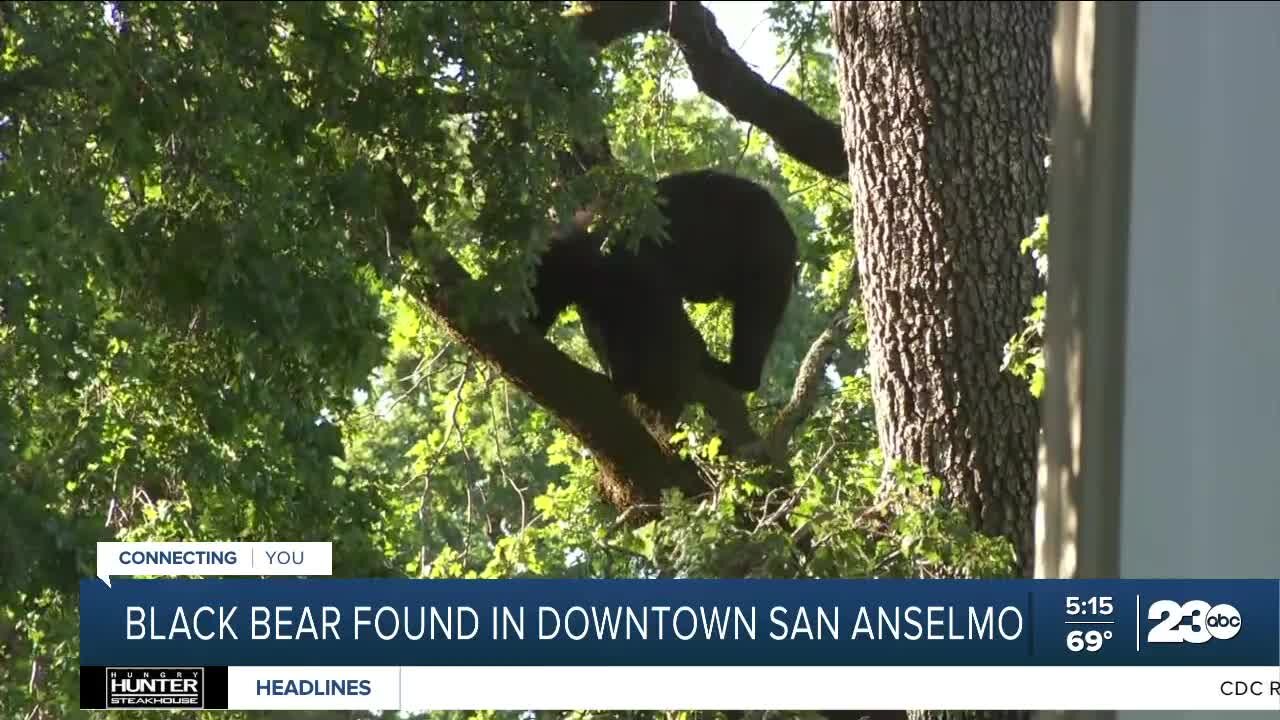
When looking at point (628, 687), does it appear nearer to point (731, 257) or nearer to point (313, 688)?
point (313, 688)

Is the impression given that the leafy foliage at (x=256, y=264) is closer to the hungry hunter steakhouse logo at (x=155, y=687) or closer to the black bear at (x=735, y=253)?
the hungry hunter steakhouse logo at (x=155, y=687)

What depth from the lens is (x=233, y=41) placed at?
156 inches

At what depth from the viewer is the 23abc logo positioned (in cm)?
348

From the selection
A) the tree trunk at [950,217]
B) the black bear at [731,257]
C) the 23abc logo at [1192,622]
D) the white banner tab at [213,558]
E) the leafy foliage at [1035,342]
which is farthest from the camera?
the black bear at [731,257]

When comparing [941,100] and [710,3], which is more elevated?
[710,3]

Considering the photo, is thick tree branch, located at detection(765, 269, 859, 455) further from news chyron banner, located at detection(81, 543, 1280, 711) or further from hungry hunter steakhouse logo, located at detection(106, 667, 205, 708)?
hungry hunter steakhouse logo, located at detection(106, 667, 205, 708)

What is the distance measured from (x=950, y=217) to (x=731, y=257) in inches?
48.8

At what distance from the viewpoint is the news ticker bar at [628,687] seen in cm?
380

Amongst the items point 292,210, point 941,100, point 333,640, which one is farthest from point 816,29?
point 333,640

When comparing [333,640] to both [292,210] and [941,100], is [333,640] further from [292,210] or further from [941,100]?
[941,100]

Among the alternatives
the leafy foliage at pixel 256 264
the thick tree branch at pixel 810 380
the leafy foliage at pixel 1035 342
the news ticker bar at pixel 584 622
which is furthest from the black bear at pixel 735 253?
the news ticker bar at pixel 584 622

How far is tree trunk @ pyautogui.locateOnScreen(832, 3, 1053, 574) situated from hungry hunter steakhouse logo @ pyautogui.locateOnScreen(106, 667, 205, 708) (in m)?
1.85

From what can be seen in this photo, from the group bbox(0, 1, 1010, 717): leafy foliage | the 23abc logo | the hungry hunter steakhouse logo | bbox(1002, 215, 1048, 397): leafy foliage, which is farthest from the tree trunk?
the hungry hunter steakhouse logo

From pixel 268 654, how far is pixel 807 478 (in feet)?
5.00
